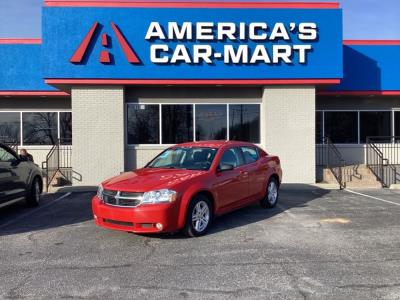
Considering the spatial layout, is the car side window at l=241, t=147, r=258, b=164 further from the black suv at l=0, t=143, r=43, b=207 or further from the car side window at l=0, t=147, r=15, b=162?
the car side window at l=0, t=147, r=15, b=162

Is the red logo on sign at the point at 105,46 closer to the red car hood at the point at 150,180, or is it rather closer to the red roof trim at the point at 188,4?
the red roof trim at the point at 188,4

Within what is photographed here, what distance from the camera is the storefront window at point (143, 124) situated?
15.0 m

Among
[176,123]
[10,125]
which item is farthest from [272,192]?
[10,125]

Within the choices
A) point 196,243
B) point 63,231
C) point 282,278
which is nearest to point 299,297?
point 282,278

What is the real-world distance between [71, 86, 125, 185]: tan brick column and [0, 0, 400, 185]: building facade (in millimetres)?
32

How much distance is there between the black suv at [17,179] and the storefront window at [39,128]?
269 inches

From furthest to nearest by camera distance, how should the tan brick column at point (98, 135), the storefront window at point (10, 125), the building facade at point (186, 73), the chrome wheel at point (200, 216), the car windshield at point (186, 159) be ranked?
1. the storefront window at point (10, 125)
2. the tan brick column at point (98, 135)
3. the building facade at point (186, 73)
4. the car windshield at point (186, 159)
5. the chrome wheel at point (200, 216)

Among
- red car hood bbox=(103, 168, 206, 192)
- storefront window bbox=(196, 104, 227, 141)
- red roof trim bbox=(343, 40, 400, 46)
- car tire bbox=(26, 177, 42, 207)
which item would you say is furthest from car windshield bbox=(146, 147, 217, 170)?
red roof trim bbox=(343, 40, 400, 46)

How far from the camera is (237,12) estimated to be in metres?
14.3

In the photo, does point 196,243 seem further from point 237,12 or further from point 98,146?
point 237,12

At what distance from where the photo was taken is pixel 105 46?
14.0m

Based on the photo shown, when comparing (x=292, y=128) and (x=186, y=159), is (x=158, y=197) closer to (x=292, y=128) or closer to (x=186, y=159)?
(x=186, y=159)

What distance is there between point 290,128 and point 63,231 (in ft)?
29.6

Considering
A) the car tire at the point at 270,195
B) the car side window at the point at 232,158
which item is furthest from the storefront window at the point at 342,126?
the car side window at the point at 232,158
